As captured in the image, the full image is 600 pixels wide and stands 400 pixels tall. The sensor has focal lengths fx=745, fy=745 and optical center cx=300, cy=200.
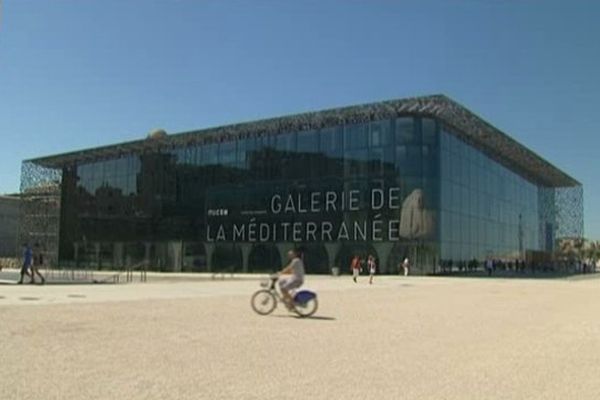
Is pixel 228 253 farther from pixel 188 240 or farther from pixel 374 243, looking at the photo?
pixel 374 243

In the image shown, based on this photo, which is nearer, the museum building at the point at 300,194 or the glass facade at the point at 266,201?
the glass facade at the point at 266,201

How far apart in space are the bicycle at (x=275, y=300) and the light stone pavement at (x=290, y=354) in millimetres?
367

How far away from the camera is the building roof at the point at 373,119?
5594 cm

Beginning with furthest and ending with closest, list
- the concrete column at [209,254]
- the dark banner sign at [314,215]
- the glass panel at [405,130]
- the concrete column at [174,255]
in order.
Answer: the concrete column at [174,255] < the concrete column at [209,254] < the glass panel at [405,130] < the dark banner sign at [314,215]

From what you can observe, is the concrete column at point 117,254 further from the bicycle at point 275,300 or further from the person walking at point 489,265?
the bicycle at point 275,300

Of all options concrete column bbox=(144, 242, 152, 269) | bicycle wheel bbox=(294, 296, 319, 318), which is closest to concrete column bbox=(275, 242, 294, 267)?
concrete column bbox=(144, 242, 152, 269)

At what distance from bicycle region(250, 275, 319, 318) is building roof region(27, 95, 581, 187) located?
38.0 meters

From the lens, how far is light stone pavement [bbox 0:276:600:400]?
834 cm

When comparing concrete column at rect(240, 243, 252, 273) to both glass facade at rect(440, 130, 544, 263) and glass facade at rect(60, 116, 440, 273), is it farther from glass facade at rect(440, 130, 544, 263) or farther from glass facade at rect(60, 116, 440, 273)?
glass facade at rect(440, 130, 544, 263)

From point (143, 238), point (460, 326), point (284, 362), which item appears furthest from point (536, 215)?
point (284, 362)

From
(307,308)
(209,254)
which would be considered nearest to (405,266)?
(209,254)

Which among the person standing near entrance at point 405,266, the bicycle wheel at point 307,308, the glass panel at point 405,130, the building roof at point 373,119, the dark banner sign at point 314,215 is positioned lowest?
the bicycle wheel at point 307,308

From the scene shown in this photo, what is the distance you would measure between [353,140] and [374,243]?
8308 mm

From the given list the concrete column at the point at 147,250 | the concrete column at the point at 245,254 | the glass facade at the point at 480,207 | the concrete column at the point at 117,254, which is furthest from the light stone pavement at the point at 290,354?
the concrete column at the point at 117,254
